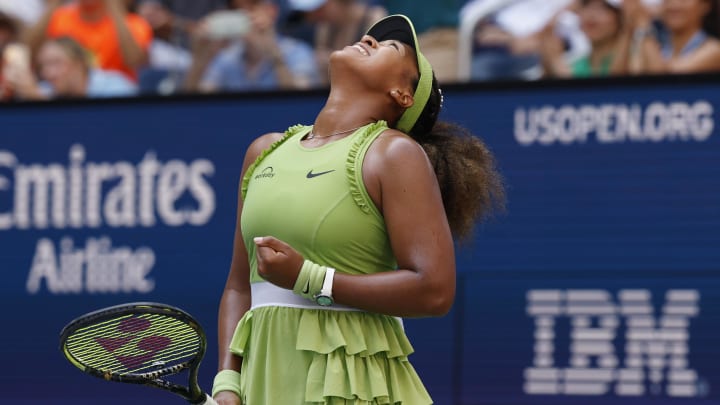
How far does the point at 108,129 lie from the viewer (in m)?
7.04

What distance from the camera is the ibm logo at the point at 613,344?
612cm

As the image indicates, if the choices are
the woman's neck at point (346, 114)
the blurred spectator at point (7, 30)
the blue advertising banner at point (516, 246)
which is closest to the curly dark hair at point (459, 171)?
the woman's neck at point (346, 114)

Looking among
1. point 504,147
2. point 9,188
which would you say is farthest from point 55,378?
point 504,147

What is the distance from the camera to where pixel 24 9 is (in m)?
7.51

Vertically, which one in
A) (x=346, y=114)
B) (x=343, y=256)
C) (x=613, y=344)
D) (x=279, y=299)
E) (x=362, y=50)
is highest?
(x=362, y=50)

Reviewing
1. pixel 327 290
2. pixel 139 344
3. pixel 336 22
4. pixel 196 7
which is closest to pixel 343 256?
pixel 327 290

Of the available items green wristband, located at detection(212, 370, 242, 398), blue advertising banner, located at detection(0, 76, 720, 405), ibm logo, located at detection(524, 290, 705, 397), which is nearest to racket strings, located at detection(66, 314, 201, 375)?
green wristband, located at detection(212, 370, 242, 398)

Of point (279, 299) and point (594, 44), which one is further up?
point (594, 44)

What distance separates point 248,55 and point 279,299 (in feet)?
13.0

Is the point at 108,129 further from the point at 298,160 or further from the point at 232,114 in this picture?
the point at 298,160

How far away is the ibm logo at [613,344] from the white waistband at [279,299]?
3.34m

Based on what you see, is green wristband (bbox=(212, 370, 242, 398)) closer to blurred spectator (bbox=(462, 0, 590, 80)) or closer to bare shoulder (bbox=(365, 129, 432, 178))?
bare shoulder (bbox=(365, 129, 432, 178))

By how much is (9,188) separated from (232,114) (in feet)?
4.52

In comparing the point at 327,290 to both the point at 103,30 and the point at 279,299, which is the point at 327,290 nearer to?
the point at 279,299
